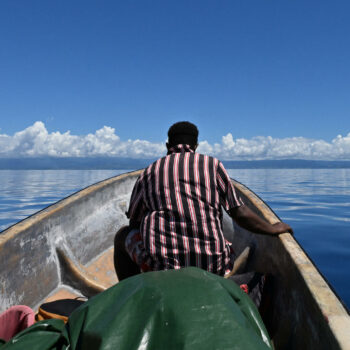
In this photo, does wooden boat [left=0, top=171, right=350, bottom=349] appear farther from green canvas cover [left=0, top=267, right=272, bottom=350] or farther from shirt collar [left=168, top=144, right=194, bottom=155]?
shirt collar [left=168, top=144, right=194, bottom=155]

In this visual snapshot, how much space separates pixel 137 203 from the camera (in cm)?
246

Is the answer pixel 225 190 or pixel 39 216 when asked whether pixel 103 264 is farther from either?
pixel 225 190

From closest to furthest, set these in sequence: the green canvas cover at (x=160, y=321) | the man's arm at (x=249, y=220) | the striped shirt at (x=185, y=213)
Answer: the green canvas cover at (x=160, y=321), the striped shirt at (x=185, y=213), the man's arm at (x=249, y=220)

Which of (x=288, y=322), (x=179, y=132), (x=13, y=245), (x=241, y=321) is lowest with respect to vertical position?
(x=288, y=322)

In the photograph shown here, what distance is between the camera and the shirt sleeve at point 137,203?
7.88ft

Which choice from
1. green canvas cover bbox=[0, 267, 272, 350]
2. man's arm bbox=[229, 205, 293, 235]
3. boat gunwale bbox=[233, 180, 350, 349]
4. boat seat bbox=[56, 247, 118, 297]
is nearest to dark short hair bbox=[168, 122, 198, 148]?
man's arm bbox=[229, 205, 293, 235]

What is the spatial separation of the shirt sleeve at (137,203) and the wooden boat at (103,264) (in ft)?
3.58

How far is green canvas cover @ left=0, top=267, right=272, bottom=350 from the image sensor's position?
3.46ft

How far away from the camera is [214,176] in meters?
2.17

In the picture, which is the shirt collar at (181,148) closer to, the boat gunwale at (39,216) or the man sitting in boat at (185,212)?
the man sitting in boat at (185,212)

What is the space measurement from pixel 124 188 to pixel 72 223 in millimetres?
1793

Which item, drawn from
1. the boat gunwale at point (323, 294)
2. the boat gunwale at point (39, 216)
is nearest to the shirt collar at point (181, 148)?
the boat gunwale at point (323, 294)

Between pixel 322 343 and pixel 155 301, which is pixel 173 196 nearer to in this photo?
pixel 155 301

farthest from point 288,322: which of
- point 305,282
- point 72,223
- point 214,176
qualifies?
point 72,223
